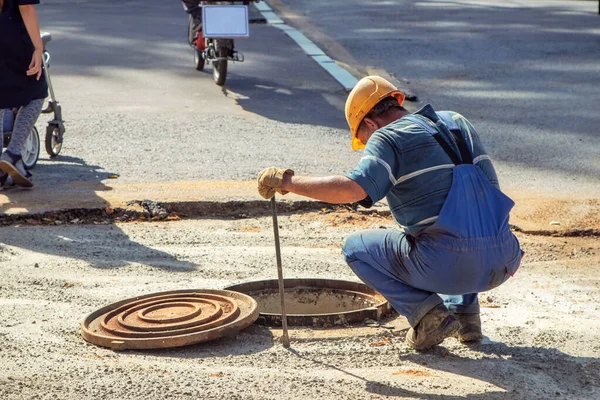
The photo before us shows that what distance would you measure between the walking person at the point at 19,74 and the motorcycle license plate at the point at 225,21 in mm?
4196

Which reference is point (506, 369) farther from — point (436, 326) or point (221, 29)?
point (221, 29)

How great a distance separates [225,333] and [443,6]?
15654 mm

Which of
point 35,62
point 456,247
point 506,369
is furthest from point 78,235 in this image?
point 506,369

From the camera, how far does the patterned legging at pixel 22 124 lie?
7.56 m

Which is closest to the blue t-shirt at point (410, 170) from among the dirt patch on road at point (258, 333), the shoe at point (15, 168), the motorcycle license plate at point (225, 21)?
the dirt patch on road at point (258, 333)

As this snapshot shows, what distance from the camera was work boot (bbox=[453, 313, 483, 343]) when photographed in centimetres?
475

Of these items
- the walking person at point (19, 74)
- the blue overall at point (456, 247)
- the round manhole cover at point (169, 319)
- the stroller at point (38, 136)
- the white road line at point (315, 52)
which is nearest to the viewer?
the blue overall at point (456, 247)

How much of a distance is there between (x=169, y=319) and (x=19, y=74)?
3.36 metres

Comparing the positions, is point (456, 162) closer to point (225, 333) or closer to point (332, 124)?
point (225, 333)

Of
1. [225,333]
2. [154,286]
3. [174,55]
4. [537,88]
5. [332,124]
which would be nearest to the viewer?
[225,333]

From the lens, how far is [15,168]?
7363 millimetres

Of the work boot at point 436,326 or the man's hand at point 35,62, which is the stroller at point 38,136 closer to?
the man's hand at point 35,62

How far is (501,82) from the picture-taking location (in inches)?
484

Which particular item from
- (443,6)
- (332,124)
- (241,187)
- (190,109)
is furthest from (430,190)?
(443,6)
